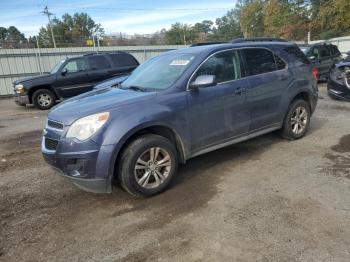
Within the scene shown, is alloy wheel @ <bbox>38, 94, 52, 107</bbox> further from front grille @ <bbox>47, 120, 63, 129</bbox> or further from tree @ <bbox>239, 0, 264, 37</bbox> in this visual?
tree @ <bbox>239, 0, 264, 37</bbox>

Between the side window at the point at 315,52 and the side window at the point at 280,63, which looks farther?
the side window at the point at 315,52

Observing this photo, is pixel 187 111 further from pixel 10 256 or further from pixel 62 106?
pixel 10 256

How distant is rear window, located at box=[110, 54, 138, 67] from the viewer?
12.0 m

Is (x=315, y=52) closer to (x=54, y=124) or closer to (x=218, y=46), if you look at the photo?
(x=218, y=46)

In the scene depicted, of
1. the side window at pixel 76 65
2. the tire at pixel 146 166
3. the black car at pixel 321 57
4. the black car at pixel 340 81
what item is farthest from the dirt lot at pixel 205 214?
the black car at pixel 321 57

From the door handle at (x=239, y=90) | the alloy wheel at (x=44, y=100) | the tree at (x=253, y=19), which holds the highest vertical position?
the tree at (x=253, y=19)

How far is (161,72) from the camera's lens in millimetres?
4668

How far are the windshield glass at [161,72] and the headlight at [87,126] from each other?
99 centimetres

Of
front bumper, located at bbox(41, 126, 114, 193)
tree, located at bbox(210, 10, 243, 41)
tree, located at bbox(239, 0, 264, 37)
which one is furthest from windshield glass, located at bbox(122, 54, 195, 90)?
tree, located at bbox(210, 10, 243, 41)

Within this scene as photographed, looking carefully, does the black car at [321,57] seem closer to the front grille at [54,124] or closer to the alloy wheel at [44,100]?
the alloy wheel at [44,100]

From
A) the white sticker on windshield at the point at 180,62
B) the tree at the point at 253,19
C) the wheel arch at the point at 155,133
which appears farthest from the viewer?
the tree at the point at 253,19

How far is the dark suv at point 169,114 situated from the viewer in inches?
142

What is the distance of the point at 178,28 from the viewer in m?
85.3

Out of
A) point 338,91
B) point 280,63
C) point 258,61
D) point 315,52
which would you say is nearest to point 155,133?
point 258,61
